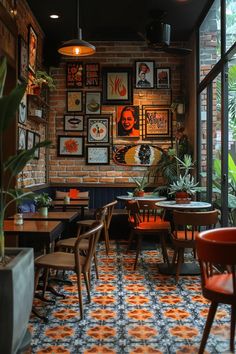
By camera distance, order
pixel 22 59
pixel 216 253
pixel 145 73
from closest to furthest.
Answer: pixel 216 253 < pixel 22 59 < pixel 145 73

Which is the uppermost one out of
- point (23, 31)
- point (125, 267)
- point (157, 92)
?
point (23, 31)

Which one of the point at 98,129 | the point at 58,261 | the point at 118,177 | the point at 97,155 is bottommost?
the point at 58,261

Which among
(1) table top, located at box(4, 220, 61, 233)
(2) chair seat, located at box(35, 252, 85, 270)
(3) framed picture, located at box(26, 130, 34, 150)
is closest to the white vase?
(1) table top, located at box(4, 220, 61, 233)

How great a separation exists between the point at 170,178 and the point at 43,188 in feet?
6.87

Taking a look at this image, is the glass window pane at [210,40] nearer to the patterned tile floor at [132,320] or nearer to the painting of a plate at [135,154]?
the painting of a plate at [135,154]

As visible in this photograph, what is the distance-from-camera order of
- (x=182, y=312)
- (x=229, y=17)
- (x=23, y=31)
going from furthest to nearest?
(x=23, y=31) → (x=229, y=17) → (x=182, y=312)

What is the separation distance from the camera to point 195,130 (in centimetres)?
711

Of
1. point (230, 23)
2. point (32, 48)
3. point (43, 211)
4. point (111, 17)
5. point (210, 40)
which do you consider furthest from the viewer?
point (111, 17)

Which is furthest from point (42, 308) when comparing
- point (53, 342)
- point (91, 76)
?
point (91, 76)

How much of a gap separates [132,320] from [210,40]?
4.31 metres

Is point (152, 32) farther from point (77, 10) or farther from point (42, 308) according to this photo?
point (42, 308)

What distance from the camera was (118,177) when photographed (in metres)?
7.79

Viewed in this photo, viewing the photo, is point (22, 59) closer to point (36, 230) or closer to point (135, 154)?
point (135, 154)

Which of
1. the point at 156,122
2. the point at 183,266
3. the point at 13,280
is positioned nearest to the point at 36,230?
the point at 13,280
